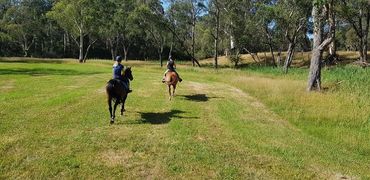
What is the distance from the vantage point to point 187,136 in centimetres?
1697

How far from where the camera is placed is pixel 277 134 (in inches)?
717

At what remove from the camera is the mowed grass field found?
44.4 feet

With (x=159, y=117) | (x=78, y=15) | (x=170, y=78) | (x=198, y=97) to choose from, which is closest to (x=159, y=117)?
(x=159, y=117)

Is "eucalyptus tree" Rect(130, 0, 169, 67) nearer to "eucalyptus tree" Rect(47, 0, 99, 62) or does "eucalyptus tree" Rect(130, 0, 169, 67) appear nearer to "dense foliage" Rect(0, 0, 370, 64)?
"dense foliage" Rect(0, 0, 370, 64)

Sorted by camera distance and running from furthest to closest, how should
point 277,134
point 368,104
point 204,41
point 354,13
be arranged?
1. point 204,41
2. point 354,13
3. point 368,104
4. point 277,134

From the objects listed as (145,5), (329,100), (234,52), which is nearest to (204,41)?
(234,52)

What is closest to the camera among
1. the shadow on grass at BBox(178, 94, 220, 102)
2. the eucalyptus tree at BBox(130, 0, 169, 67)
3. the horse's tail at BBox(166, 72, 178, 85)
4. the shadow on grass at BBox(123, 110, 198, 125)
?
the shadow on grass at BBox(123, 110, 198, 125)

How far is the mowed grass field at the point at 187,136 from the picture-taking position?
1355cm

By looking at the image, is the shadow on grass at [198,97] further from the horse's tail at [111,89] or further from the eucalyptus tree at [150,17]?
the eucalyptus tree at [150,17]

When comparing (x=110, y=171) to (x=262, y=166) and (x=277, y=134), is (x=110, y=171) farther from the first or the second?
(x=277, y=134)

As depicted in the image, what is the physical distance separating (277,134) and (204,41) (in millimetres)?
84915

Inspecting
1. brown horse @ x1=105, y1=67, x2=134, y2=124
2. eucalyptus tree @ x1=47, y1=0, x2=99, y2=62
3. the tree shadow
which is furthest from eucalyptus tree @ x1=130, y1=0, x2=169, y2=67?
brown horse @ x1=105, y1=67, x2=134, y2=124

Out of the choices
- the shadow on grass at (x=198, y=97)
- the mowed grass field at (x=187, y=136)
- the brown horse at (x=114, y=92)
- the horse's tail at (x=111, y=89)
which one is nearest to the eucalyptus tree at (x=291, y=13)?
the mowed grass field at (x=187, y=136)

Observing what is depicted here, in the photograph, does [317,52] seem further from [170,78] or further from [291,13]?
[291,13]
